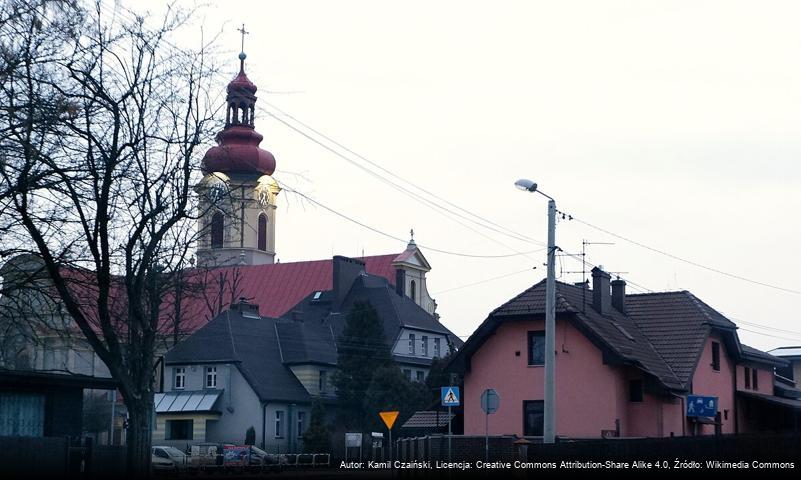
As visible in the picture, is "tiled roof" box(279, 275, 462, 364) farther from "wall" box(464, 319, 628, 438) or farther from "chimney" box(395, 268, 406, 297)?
"wall" box(464, 319, 628, 438)

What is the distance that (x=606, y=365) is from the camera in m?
44.2

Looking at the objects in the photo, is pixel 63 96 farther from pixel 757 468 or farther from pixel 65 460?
pixel 757 468

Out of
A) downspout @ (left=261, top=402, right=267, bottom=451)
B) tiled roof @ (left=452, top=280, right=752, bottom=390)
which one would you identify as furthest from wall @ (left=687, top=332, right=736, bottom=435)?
downspout @ (left=261, top=402, right=267, bottom=451)

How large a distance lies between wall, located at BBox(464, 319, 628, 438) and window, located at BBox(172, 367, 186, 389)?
3314 centimetres

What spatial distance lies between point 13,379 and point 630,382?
24.0 m

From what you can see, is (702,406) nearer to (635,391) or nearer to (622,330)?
(635,391)

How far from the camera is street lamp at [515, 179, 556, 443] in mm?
30953

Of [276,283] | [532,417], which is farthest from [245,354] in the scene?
[276,283]

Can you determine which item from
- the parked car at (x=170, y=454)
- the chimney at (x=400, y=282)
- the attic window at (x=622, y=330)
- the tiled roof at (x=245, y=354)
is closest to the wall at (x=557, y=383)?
the attic window at (x=622, y=330)

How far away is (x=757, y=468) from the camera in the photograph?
1095 inches

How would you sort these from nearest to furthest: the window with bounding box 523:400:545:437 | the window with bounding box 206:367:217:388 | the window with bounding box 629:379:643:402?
the window with bounding box 629:379:643:402
the window with bounding box 523:400:545:437
the window with bounding box 206:367:217:388

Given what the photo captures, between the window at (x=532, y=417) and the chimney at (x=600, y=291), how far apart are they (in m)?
5.59

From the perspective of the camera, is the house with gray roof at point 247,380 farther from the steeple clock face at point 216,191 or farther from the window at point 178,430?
the steeple clock face at point 216,191

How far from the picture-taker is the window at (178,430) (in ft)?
241
